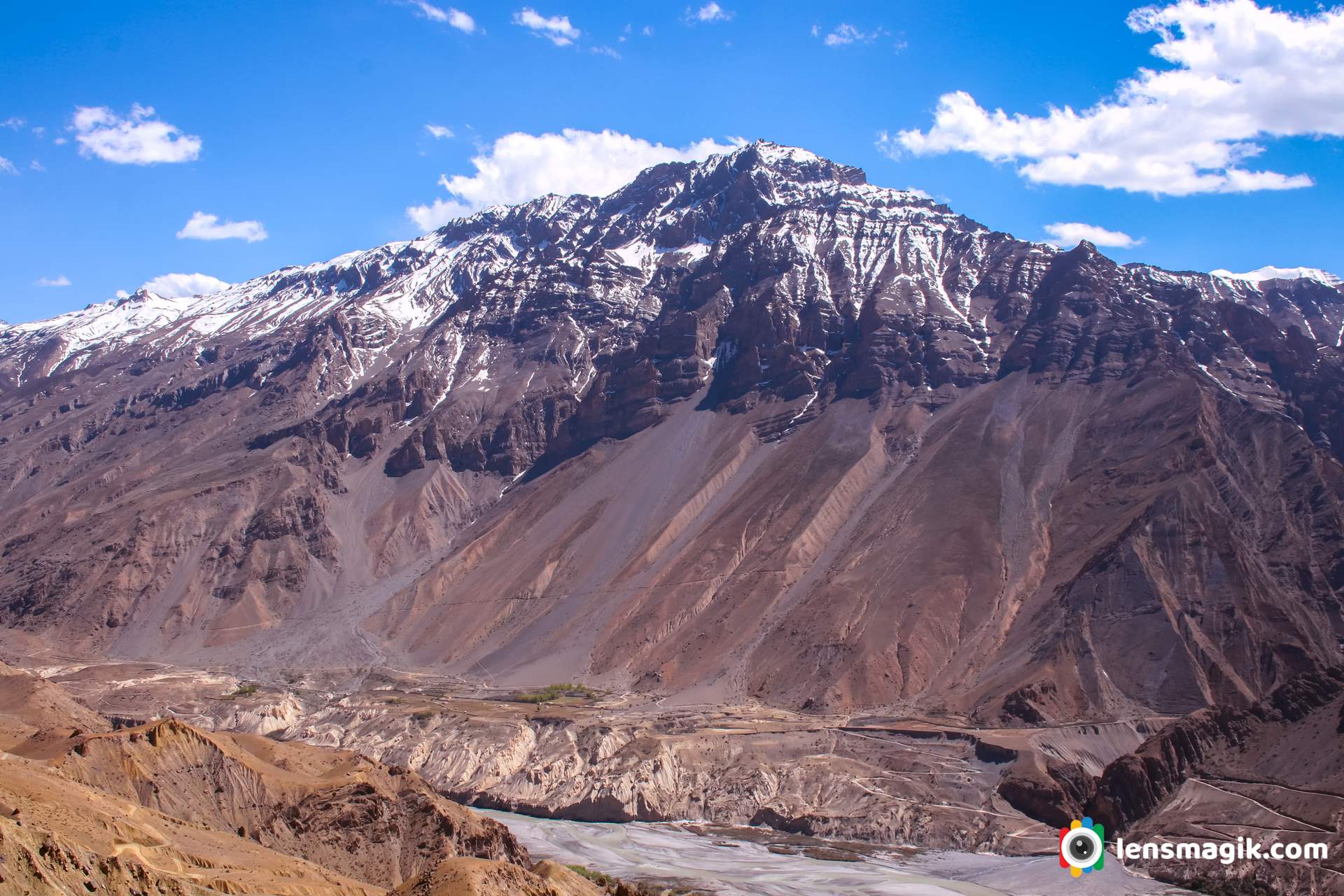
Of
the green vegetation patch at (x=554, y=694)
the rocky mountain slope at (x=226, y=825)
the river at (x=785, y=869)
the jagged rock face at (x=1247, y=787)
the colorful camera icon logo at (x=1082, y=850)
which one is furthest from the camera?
the green vegetation patch at (x=554, y=694)

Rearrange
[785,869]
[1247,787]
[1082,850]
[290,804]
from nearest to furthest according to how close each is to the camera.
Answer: [290,804], [1247,787], [1082,850], [785,869]

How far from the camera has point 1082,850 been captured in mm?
72938

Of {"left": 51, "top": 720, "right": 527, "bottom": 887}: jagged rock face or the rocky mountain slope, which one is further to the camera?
{"left": 51, "top": 720, "right": 527, "bottom": 887}: jagged rock face

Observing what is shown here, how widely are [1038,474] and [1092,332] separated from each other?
44.3m

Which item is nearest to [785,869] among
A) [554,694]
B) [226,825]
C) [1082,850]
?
[1082,850]

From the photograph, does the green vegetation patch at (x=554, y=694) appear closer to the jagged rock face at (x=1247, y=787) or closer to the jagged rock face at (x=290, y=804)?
the jagged rock face at (x=1247, y=787)

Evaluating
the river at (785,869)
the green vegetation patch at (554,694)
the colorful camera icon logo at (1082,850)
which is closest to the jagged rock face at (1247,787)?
the colorful camera icon logo at (1082,850)

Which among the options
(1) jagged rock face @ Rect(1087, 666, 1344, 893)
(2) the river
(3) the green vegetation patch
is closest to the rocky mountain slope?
(2) the river

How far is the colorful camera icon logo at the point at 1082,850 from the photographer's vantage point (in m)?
71.1

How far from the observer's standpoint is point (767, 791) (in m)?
97.1

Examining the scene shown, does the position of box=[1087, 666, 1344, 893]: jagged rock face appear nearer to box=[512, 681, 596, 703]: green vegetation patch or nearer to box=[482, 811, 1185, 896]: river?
box=[482, 811, 1185, 896]: river

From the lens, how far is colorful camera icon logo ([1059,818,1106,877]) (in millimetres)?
71125

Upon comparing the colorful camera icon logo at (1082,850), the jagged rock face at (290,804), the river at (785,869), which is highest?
the jagged rock face at (290,804)

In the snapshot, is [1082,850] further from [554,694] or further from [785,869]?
[554,694]
